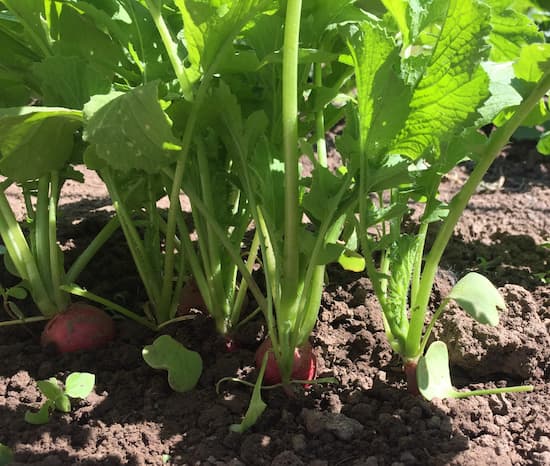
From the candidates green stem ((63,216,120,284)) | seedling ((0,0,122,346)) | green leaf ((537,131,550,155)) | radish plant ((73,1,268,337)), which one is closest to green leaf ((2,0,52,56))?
seedling ((0,0,122,346))

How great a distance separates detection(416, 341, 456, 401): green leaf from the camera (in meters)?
1.12

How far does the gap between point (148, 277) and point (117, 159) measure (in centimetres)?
48

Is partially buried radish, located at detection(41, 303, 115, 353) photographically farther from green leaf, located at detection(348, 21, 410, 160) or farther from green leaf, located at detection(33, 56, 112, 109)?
green leaf, located at detection(348, 21, 410, 160)

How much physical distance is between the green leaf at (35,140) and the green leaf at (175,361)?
1.41 feet

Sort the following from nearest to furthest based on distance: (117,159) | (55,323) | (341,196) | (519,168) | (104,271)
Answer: (117,159)
(341,196)
(55,323)
(104,271)
(519,168)

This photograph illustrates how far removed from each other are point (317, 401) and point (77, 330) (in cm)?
52

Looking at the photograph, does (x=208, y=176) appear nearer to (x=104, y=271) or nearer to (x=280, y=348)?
(x=280, y=348)

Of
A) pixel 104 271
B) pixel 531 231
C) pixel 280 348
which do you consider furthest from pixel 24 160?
pixel 531 231

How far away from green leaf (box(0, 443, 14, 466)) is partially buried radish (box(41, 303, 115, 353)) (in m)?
0.32

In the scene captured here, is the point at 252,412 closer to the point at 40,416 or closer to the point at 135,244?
the point at 40,416

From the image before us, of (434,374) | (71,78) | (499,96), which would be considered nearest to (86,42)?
(71,78)

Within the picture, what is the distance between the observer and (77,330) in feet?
4.58

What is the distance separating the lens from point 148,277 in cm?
Answer: 146

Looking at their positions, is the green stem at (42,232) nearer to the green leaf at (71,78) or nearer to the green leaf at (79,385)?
the green leaf at (71,78)
